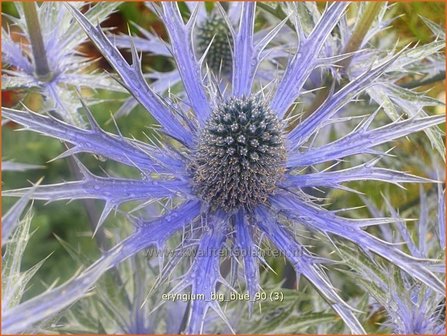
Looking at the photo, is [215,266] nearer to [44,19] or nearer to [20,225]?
[20,225]

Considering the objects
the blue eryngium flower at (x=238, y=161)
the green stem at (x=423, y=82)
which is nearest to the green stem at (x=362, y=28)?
the blue eryngium flower at (x=238, y=161)

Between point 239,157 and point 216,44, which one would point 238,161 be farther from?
point 216,44

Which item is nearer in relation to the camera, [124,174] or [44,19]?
[44,19]

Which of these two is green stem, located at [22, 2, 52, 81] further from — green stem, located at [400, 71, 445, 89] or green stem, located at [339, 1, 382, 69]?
green stem, located at [400, 71, 445, 89]

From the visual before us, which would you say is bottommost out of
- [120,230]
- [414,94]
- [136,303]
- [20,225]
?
[136,303]

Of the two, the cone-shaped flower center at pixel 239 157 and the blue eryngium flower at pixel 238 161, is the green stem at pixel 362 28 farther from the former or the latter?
the cone-shaped flower center at pixel 239 157

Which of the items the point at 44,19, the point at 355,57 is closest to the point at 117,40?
the point at 44,19

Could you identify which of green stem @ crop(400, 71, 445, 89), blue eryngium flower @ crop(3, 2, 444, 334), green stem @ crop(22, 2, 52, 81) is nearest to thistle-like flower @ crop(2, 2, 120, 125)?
green stem @ crop(22, 2, 52, 81)
